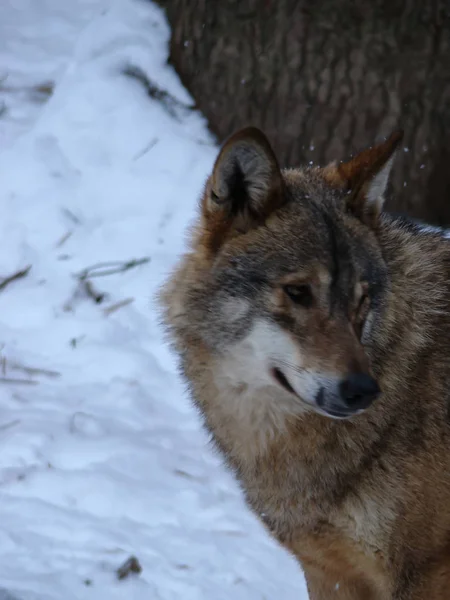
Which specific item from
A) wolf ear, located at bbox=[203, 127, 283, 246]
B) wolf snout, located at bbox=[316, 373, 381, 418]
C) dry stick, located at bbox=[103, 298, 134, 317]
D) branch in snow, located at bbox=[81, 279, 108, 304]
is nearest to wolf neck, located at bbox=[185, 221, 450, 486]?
wolf snout, located at bbox=[316, 373, 381, 418]

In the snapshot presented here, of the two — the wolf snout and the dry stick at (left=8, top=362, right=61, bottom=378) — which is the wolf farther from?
the dry stick at (left=8, top=362, right=61, bottom=378)

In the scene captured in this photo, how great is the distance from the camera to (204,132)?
22.3ft

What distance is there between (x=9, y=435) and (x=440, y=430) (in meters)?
2.41

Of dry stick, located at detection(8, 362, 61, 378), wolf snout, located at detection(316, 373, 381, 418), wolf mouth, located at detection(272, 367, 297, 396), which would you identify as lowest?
dry stick, located at detection(8, 362, 61, 378)

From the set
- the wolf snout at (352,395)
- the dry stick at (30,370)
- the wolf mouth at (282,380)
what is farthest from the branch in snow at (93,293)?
the wolf snout at (352,395)

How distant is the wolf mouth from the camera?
2.98 meters

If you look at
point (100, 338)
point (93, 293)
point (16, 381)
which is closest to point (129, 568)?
point (16, 381)

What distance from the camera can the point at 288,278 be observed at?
9.76 ft

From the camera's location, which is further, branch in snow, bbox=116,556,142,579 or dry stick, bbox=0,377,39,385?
dry stick, bbox=0,377,39,385

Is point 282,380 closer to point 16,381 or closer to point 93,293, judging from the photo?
point 16,381

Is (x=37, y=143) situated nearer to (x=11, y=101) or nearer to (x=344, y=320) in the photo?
(x=11, y=101)

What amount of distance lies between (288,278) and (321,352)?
30 centimetres

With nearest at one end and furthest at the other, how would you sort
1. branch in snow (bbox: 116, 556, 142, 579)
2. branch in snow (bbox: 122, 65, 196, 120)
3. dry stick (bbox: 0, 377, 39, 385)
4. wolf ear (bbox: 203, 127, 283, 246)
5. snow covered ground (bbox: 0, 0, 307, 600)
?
wolf ear (bbox: 203, 127, 283, 246), branch in snow (bbox: 116, 556, 142, 579), snow covered ground (bbox: 0, 0, 307, 600), dry stick (bbox: 0, 377, 39, 385), branch in snow (bbox: 122, 65, 196, 120)

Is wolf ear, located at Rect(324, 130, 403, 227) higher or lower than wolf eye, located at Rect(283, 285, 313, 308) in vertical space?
higher
